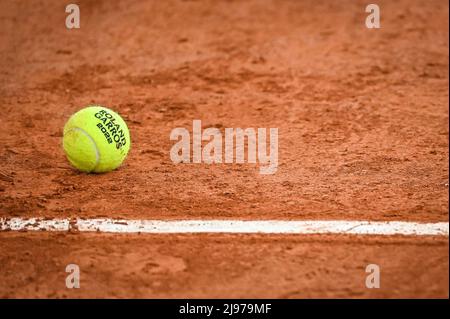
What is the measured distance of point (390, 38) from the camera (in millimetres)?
8492

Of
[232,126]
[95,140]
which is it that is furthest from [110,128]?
[232,126]

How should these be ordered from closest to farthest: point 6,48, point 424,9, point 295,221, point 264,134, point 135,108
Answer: point 295,221 → point 264,134 → point 135,108 → point 6,48 → point 424,9

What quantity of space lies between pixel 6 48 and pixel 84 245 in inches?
195

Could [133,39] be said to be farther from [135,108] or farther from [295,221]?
[295,221]

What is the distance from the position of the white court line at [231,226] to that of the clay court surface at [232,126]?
0.08m

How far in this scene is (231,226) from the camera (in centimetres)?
452

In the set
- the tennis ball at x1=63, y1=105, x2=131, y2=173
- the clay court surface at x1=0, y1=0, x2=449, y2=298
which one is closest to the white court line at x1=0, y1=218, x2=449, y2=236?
the clay court surface at x1=0, y1=0, x2=449, y2=298

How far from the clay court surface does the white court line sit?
76mm

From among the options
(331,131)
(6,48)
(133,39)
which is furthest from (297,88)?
(6,48)

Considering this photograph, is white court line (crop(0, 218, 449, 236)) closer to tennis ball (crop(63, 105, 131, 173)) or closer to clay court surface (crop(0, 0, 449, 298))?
clay court surface (crop(0, 0, 449, 298))

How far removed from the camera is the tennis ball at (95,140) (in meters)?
5.13

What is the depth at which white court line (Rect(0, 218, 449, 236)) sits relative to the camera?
442 cm

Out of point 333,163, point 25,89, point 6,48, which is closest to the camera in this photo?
point 333,163

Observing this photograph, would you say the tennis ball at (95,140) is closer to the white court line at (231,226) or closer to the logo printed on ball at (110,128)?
the logo printed on ball at (110,128)
